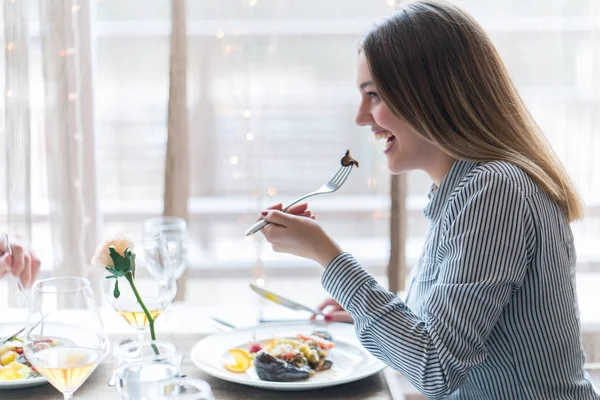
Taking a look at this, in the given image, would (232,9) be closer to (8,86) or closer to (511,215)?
(8,86)

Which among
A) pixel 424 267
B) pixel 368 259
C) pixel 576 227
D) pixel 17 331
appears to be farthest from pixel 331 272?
pixel 576 227

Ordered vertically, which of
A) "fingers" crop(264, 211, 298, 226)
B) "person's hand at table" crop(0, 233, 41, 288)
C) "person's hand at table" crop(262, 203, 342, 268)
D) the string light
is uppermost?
the string light

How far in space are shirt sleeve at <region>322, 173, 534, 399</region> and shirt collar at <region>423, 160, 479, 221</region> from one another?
119mm

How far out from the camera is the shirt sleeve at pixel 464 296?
116 centimetres

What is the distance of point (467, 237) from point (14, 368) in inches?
30.7

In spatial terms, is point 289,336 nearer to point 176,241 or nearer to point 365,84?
point 176,241

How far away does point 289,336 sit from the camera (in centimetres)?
150

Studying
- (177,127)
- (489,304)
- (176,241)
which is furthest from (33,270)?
(177,127)

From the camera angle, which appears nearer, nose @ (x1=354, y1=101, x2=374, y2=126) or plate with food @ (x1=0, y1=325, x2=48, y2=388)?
plate with food @ (x1=0, y1=325, x2=48, y2=388)

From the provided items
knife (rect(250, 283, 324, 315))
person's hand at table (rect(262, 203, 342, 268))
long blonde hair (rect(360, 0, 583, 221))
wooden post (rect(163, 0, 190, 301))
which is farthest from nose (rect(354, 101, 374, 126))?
wooden post (rect(163, 0, 190, 301))

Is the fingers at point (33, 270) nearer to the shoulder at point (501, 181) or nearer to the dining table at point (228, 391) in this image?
the dining table at point (228, 391)

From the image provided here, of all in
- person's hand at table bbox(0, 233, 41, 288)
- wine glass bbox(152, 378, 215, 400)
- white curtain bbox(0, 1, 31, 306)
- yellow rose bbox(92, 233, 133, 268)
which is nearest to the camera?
wine glass bbox(152, 378, 215, 400)

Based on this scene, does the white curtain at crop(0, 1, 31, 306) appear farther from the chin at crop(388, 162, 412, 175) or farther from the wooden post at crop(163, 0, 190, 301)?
the chin at crop(388, 162, 412, 175)

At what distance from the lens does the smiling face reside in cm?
139
